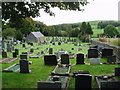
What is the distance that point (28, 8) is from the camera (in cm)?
1014

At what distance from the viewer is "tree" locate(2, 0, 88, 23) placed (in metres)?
9.36

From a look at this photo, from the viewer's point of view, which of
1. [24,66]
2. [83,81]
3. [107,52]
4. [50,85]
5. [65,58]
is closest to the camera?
[50,85]

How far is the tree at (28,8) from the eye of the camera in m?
9.36

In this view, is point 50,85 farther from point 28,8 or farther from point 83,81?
point 28,8

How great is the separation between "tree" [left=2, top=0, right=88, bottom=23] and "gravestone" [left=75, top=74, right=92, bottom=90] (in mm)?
5105

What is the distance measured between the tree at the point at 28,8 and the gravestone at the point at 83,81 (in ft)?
16.7

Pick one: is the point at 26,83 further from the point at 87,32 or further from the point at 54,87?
the point at 87,32

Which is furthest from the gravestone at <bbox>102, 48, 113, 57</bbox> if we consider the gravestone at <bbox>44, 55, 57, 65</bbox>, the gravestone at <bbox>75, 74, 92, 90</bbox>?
the gravestone at <bbox>75, 74, 92, 90</bbox>

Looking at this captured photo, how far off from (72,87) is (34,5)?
577 centimetres

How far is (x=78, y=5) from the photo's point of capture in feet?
34.3

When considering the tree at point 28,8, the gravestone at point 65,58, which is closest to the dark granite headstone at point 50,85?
the tree at point 28,8

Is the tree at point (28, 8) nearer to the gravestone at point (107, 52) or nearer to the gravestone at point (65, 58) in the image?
the gravestone at point (65, 58)

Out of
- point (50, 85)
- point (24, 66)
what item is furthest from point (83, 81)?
point (24, 66)

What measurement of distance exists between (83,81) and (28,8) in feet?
19.3
